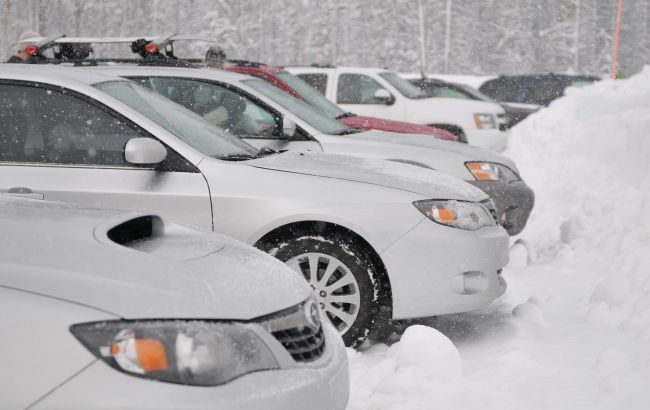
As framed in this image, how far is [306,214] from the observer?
514 cm

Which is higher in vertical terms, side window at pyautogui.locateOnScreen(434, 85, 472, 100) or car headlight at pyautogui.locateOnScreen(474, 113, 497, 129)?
side window at pyautogui.locateOnScreen(434, 85, 472, 100)

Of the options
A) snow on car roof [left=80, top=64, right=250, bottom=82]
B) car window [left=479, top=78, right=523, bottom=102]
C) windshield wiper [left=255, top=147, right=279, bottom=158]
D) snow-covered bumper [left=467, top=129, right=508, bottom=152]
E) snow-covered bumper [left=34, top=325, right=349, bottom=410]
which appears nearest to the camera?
snow-covered bumper [left=34, top=325, right=349, bottom=410]

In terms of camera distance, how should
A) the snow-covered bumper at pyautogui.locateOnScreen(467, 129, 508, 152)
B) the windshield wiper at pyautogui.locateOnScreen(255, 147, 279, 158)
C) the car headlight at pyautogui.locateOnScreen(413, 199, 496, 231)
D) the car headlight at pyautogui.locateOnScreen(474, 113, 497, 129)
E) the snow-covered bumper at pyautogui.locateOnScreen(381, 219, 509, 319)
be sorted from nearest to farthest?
the snow-covered bumper at pyautogui.locateOnScreen(381, 219, 509, 319) < the car headlight at pyautogui.locateOnScreen(413, 199, 496, 231) < the windshield wiper at pyautogui.locateOnScreen(255, 147, 279, 158) < the snow-covered bumper at pyautogui.locateOnScreen(467, 129, 508, 152) < the car headlight at pyautogui.locateOnScreen(474, 113, 497, 129)

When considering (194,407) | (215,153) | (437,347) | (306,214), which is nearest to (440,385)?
(437,347)

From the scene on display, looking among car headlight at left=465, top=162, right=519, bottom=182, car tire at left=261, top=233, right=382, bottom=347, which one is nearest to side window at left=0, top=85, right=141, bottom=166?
car tire at left=261, top=233, right=382, bottom=347

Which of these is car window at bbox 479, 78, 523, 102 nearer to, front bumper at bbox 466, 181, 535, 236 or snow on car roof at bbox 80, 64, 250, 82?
front bumper at bbox 466, 181, 535, 236

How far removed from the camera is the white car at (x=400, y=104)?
14500mm

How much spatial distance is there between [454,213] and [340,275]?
78 centimetres

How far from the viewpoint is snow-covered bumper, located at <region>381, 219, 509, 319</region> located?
5.16 m

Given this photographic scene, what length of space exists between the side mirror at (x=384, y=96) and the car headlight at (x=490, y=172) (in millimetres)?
5259

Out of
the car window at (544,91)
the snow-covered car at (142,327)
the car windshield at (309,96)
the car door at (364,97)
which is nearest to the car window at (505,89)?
the car window at (544,91)

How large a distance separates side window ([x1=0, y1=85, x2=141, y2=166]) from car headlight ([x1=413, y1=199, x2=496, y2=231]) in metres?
1.75

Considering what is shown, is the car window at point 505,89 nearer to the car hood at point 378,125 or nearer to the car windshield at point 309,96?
the car hood at point 378,125

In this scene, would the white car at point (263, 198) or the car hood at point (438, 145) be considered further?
the car hood at point (438, 145)
